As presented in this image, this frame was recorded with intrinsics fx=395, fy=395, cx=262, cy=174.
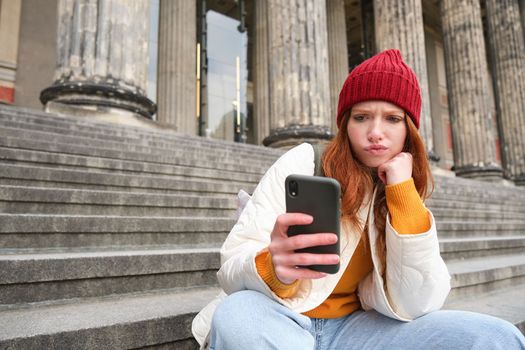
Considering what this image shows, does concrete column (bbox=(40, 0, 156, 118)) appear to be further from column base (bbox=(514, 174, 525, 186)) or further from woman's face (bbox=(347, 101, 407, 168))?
column base (bbox=(514, 174, 525, 186))

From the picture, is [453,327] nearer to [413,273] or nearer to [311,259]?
[413,273]

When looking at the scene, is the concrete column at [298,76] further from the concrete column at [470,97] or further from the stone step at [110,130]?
the concrete column at [470,97]

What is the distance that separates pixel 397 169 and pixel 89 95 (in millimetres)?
4960

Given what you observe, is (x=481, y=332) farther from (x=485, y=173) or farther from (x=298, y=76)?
(x=485, y=173)

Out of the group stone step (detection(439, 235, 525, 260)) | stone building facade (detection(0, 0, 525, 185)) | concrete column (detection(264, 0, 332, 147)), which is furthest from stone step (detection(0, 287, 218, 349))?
concrete column (detection(264, 0, 332, 147))

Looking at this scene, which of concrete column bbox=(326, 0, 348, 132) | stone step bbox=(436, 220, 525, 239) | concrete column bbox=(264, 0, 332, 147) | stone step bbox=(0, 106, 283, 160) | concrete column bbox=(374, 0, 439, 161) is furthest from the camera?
concrete column bbox=(326, 0, 348, 132)

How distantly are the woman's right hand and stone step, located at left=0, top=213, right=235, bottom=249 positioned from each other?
1707mm

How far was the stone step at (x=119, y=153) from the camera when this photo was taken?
3.20m

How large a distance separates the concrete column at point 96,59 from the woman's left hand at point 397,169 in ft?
15.6

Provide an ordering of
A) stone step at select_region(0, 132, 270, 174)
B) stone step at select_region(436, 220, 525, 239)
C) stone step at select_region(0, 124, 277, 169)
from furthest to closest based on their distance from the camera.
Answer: stone step at select_region(436, 220, 525, 239)
stone step at select_region(0, 124, 277, 169)
stone step at select_region(0, 132, 270, 174)

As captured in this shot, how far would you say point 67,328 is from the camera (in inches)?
52.3

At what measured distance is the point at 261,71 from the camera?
1259cm

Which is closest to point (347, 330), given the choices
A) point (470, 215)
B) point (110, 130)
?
point (110, 130)

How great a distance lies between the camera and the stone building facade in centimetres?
532
